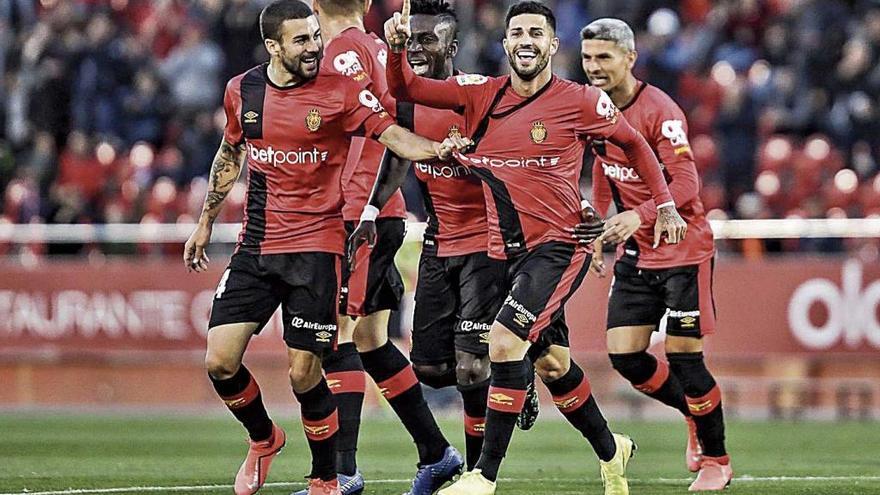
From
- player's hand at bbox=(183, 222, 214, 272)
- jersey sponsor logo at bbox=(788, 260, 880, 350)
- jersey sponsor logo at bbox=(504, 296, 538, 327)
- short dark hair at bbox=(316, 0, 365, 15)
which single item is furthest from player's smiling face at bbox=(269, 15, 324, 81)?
jersey sponsor logo at bbox=(788, 260, 880, 350)

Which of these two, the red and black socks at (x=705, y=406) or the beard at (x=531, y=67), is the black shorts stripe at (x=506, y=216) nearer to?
the beard at (x=531, y=67)

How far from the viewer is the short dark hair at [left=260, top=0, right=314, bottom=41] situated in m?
9.41

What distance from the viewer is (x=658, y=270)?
11.5 metres

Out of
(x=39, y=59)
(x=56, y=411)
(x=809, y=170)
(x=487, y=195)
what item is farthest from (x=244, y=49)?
(x=487, y=195)

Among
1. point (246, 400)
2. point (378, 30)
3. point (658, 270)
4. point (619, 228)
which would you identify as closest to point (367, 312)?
point (246, 400)

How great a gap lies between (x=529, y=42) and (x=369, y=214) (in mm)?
1412

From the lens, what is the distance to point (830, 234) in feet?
61.3

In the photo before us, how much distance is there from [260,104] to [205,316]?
34.0 feet

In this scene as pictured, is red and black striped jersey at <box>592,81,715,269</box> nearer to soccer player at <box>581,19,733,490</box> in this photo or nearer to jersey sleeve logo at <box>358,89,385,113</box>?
soccer player at <box>581,19,733,490</box>

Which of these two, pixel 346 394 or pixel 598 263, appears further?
pixel 598 263

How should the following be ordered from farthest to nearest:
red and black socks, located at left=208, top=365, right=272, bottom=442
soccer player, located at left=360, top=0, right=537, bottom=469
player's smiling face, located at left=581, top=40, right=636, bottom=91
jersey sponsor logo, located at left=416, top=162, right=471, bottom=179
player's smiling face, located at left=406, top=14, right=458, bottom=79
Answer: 1. player's smiling face, located at left=581, top=40, right=636, bottom=91
2. player's smiling face, located at left=406, top=14, right=458, bottom=79
3. jersey sponsor logo, located at left=416, top=162, right=471, bottom=179
4. soccer player, located at left=360, top=0, right=537, bottom=469
5. red and black socks, located at left=208, top=365, right=272, bottom=442

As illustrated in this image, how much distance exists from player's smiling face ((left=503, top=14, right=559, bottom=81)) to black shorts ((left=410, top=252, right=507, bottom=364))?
114 centimetres

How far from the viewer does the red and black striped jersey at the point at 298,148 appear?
9508 mm

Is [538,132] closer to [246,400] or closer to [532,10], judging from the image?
[532,10]
